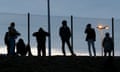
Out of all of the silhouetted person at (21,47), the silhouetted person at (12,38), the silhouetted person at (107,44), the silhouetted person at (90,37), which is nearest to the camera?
the silhouetted person at (12,38)

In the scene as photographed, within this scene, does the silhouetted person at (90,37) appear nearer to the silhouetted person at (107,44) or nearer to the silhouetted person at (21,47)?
the silhouetted person at (107,44)

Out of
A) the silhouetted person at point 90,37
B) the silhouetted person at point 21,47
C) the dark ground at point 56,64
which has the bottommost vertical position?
the dark ground at point 56,64

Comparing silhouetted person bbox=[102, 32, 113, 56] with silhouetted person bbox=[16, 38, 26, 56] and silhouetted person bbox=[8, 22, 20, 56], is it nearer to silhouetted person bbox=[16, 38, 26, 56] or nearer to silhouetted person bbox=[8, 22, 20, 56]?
silhouetted person bbox=[16, 38, 26, 56]

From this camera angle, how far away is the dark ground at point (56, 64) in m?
20.4

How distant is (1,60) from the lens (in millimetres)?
21516

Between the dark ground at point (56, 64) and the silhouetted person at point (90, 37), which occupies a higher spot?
the silhouetted person at point (90, 37)

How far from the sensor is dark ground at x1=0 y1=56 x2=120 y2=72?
66.8 ft

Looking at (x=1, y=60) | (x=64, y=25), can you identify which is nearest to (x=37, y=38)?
(x=64, y=25)

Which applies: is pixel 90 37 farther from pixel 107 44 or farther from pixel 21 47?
pixel 21 47

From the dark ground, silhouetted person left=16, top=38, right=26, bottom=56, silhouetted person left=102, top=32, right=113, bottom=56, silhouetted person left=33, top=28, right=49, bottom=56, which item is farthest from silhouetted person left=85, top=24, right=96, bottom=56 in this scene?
silhouetted person left=16, top=38, right=26, bottom=56

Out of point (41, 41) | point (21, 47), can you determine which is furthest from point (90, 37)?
point (21, 47)

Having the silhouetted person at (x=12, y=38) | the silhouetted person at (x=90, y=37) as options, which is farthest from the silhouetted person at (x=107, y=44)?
the silhouetted person at (x=12, y=38)

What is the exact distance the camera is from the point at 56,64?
21391 millimetres

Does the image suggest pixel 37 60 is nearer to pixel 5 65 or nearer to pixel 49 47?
pixel 5 65
